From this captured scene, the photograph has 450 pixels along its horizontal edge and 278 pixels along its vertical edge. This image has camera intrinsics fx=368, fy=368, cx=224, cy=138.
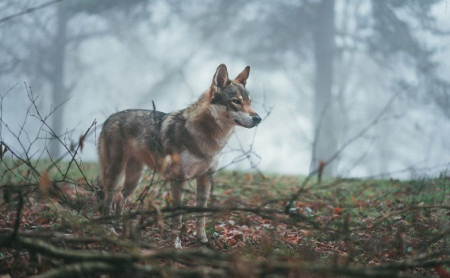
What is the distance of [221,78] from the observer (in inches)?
202

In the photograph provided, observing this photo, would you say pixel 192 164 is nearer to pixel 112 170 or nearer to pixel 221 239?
pixel 221 239

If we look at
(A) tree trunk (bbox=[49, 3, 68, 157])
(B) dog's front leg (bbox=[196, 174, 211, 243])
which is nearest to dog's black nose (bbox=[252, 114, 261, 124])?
(B) dog's front leg (bbox=[196, 174, 211, 243])

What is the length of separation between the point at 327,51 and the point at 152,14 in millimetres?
9902

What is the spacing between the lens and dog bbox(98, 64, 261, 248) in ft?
15.8

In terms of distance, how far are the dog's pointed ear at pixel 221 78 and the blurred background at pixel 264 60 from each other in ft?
41.7

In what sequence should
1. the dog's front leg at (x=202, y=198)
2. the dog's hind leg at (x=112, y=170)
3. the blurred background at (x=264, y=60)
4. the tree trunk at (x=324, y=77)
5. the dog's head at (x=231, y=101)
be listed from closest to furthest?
1. the dog's front leg at (x=202, y=198)
2. the dog's head at (x=231, y=101)
3. the dog's hind leg at (x=112, y=170)
4. the blurred background at (x=264, y=60)
5. the tree trunk at (x=324, y=77)

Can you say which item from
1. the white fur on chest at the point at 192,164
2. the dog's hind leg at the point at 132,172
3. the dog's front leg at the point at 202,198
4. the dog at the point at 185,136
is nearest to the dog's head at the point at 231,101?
the dog at the point at 185,136

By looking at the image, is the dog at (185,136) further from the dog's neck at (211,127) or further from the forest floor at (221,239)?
the forest floor at (221,239)

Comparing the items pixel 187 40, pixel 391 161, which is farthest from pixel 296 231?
pixel 391 161

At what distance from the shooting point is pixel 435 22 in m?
16.4

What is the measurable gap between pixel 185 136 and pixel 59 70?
19.2m

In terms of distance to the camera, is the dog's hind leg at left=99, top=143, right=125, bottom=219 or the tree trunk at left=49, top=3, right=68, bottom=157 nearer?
the dog's hind leg at left=99, top=143, right=125, bottom=219

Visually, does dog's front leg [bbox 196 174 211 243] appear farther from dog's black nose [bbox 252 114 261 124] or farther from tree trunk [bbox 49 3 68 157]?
tree trunk [bbox 49 3 68 157]

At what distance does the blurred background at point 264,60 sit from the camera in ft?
58.1
